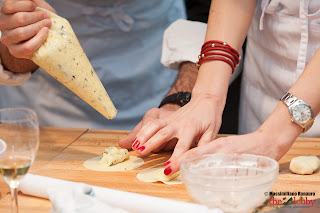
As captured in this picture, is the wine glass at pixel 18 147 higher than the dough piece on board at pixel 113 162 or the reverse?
higher

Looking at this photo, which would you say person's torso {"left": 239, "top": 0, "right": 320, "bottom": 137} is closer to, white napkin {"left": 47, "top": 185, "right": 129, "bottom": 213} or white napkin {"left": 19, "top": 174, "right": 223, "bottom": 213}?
white napkin {"left": 19, "top": 174, "right": 223, "bottom": 213}

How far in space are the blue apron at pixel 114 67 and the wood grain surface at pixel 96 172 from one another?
53 centimetres

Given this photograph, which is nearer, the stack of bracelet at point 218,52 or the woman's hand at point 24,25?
the woman's hand at point 24,25

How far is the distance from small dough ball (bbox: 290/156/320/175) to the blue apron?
117 cm

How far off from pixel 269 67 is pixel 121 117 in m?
0.88

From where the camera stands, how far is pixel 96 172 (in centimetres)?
125

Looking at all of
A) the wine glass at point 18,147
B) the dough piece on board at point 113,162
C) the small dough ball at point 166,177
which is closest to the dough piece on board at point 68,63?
the dough piece on board at point 113,162

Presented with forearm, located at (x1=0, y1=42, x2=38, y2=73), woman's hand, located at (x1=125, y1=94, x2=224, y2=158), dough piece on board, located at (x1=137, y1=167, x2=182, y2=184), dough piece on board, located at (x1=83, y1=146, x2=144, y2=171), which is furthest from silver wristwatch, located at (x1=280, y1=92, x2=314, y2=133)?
forearm, located at (x1=0, y1=42, x2=38, y2=73)

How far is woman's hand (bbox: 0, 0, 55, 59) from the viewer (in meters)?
1.19

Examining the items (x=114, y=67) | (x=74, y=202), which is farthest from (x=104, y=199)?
(x=114, y=67)

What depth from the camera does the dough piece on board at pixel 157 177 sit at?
1162mm

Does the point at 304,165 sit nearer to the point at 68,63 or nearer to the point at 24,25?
the point at 68,63

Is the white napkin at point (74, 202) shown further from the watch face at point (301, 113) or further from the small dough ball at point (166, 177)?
the watch face at point (301, 113)

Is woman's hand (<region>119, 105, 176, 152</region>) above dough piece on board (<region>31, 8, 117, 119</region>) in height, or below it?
below
